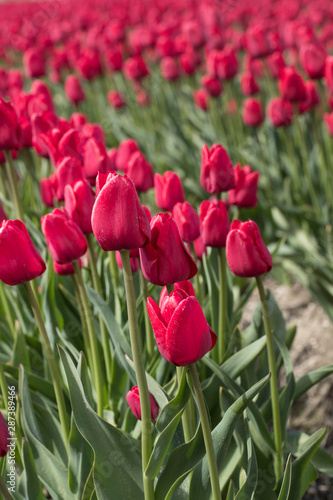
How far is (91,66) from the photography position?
4.17 metres

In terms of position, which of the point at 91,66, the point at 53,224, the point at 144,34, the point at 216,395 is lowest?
the point at 216,395

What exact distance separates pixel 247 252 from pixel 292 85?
1.71m

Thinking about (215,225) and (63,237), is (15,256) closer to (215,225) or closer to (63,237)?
(63,237)

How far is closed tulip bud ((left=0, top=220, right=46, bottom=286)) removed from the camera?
1113mm

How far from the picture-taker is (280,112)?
2.89m

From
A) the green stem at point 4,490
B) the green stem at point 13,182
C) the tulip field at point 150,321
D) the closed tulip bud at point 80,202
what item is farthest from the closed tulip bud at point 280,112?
the green stem at point 4,490

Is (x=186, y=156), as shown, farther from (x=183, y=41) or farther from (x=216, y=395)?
(x=216, y=395)

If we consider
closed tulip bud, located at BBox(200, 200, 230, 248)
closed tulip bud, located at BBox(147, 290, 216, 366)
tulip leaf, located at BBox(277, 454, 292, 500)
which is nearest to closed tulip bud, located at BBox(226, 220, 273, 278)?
closed tulip bud, located at BBox(200, 200, 230, 248)

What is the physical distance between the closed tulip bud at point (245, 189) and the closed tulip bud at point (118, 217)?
2.82 ft

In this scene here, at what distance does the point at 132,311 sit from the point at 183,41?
374 centimetres

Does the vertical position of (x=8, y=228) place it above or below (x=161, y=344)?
above

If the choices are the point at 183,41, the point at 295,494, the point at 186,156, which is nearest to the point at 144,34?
the point at 183,41

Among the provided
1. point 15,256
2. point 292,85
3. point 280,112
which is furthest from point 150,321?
point 280,112

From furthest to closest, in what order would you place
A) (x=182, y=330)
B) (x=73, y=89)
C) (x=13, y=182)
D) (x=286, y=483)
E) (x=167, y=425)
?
(x=73, y=89), (x=13, y=182), (x=286, y=483), (x=167, y=425), (x=182, y=330)
